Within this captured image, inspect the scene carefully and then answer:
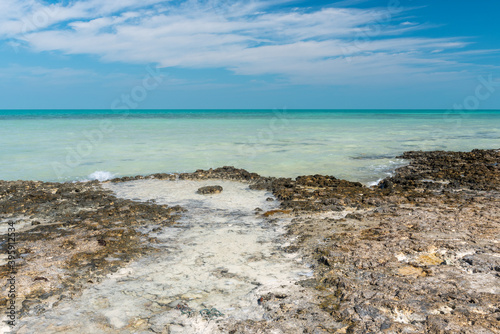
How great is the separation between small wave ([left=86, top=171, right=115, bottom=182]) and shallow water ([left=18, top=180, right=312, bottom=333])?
6.27m

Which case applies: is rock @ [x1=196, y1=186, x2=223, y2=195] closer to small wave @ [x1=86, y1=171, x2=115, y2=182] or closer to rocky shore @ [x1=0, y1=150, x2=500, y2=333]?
rocky shore @ [x1=0, y1=150, x2=500, y2=333]

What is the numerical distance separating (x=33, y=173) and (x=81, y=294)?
1091 centimetres

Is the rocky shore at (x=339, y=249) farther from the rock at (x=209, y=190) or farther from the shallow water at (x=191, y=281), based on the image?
the rock at (x=209, y=190)

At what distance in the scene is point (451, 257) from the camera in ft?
16.7

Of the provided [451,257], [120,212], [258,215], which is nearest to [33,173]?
[120,212]

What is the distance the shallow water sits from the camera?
3838 millimetres

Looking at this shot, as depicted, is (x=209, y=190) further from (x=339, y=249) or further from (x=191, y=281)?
(x=191, y=281)

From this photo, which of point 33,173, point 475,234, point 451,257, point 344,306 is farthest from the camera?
point 33,173

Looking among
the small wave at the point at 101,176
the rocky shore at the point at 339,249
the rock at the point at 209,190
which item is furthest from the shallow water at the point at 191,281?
the small wave at the point at 101,176

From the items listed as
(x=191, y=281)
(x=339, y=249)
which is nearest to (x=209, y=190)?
(x=339, y=249)

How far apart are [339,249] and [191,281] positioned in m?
2.29

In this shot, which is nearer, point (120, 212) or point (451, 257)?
point (451, 257)

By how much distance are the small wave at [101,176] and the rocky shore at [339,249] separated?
1951 millimetres

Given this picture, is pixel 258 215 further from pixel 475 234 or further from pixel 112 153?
pixel 112 153
